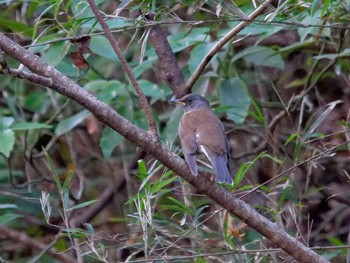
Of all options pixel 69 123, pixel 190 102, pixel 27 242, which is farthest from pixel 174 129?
pixel 27 242

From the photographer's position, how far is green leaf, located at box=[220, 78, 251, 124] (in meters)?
5.12

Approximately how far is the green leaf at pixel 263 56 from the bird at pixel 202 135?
0.49m

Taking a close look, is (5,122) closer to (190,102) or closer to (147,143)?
(190,102)

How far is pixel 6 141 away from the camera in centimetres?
470

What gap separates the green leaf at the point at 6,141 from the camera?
459 cm

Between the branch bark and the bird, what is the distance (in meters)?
0.62

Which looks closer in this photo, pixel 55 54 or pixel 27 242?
pixel 55 54

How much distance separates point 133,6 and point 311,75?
6.68 feet

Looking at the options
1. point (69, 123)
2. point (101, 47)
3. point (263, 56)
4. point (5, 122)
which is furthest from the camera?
point (69, 123)

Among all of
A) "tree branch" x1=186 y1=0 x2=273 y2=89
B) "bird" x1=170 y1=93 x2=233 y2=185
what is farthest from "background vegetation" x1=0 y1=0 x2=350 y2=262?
"tree branch" x1=186 y1=0 x2=273 y2=89

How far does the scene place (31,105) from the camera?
651 centimetres

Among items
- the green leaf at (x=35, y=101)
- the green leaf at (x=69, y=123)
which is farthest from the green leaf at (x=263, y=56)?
the green leaf at (x=35, y=101)

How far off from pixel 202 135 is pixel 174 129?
1.92ft

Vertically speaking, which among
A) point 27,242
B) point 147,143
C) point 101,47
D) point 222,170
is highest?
point 147,143
